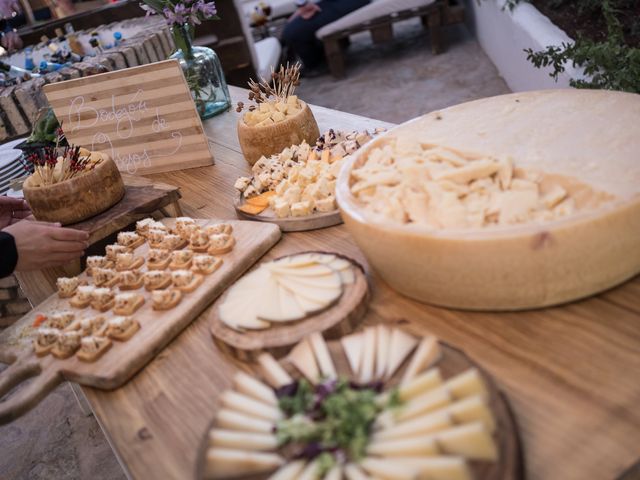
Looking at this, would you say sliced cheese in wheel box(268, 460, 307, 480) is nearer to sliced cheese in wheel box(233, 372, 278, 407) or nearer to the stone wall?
sliced cheese in wheel box(233, 372, 278, 407)

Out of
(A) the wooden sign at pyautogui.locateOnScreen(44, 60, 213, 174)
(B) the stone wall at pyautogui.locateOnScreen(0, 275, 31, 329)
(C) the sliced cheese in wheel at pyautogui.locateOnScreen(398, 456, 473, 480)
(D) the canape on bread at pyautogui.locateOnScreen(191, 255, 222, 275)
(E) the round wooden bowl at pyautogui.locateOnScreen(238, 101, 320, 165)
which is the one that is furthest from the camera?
(B) the stone wall at pyautogui.locateOnScreen(0, 275, 31, 329)

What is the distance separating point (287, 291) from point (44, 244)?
655 millimetres

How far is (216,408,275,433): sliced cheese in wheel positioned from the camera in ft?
2.28

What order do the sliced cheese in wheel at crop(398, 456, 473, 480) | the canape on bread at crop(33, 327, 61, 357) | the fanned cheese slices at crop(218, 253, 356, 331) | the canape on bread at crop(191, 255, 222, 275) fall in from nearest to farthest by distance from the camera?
the sliced cheese in wheel at crop(398, 456, 473, 480), the fanned cheese slices at crop(218, 253, 356, 331), the canape on bread at crop(33, 327, 61, 357), the canape on bread at crop(191, 255, 222, 275)

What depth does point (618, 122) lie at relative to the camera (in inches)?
37.2

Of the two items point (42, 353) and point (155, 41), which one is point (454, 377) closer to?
point (42, 353)

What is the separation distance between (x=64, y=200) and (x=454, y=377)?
107 centimetres

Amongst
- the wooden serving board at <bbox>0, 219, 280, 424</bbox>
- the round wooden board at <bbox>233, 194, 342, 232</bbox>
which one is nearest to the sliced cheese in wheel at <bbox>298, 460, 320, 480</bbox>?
the wooden serving board at <bbox>0, 219, 280, 424</bbox>

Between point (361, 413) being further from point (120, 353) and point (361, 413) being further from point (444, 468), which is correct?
point (120, 353)

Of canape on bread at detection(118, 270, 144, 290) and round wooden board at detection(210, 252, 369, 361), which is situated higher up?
canape on bread at detection(118, 270, 144, 290)

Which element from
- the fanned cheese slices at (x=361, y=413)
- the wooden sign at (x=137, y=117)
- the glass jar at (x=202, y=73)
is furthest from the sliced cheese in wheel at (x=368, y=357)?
the glass jar at (x=202, y=73)

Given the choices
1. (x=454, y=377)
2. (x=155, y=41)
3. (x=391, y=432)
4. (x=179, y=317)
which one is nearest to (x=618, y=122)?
(x=454, y=377)

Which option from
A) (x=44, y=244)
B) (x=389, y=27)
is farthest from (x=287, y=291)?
(x=389, y=27)

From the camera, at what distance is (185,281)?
1.10 meters
